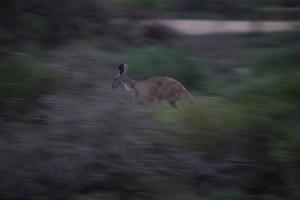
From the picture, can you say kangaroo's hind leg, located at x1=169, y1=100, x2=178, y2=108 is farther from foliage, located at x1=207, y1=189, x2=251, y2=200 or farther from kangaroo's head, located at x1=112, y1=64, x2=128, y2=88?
foliage, located at x1=207, y1=189, x2=251, y2=200

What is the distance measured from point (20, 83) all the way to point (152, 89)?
8.59 feet

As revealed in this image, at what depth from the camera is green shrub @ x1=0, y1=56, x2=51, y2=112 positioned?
9.45 m

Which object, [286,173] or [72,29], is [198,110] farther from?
[72,29]

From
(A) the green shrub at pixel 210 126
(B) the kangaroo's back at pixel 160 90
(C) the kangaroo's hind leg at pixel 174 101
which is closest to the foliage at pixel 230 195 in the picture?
(A) the green shrub at pixel 210 126

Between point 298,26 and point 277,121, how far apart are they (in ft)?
25.4

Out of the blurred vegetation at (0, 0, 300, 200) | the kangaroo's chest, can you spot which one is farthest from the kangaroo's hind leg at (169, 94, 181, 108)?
the blurred vegetation at (0, 0, 300, 200)

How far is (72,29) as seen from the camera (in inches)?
629

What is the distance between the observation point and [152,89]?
38.8 ft

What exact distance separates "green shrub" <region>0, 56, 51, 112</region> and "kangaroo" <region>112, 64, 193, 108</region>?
1.65m

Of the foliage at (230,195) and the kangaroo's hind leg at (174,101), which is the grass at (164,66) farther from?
the foliage at (230,195)

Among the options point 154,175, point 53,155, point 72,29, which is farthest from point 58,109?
point 72,29

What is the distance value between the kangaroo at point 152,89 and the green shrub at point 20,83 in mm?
1647

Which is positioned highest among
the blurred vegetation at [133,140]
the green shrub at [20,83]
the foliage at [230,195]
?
the green shrub at [20,83]

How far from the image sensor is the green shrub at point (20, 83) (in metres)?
9.45
